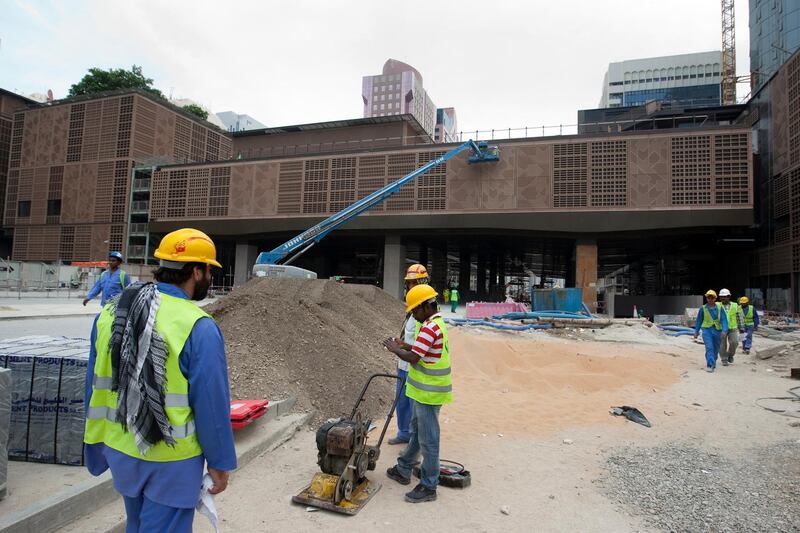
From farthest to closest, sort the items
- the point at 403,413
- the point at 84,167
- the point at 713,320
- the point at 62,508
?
1. the point at 84,167
2. the point at 713,320
3. the point at 403,413
4. the point at 62,508

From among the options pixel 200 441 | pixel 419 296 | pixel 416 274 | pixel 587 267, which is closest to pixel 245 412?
pixel 419 296

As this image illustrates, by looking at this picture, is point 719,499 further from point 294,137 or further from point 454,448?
point 294,137

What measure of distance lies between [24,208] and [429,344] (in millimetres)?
55959

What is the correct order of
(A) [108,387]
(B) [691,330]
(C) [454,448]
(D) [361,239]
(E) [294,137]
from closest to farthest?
(A) [108,387]
(C) [454,448]
(B) [691,330]
(D) [361,239]
(E) [294,137]

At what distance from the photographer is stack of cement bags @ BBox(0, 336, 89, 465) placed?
3674 mm

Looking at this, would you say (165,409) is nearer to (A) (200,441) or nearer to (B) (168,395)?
(B) (168,395)

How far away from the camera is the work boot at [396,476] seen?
4.21 m

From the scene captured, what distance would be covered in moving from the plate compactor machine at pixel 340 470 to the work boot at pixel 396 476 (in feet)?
1.43

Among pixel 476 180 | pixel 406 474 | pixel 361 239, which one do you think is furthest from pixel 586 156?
pixel 406 474

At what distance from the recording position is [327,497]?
145 inches

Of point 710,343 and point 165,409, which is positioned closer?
point 165,409

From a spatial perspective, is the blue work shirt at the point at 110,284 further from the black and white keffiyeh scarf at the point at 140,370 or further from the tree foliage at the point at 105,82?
the tree foliage at the point at 105,82

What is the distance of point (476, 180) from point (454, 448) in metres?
27.5

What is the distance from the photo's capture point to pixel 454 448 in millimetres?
5344
